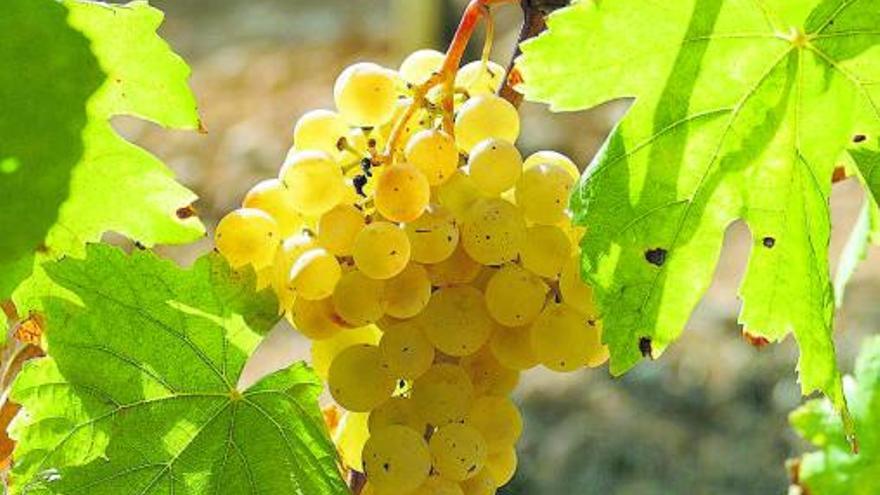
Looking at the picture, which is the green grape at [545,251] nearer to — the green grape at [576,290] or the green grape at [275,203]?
the green grape at [576,290]

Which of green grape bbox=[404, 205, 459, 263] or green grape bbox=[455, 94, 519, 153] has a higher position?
green grape bbox=[455, 94, 519, 153]

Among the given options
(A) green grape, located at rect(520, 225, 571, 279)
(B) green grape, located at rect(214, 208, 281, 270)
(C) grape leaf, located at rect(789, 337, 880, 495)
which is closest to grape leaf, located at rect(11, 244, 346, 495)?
(B) green grape, located at rect(214, 208, 281, 270)

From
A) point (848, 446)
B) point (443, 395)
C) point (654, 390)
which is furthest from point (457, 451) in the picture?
point (654, 390)

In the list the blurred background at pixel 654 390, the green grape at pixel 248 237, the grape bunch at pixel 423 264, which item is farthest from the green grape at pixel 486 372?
the blurred background at pixel 654 390

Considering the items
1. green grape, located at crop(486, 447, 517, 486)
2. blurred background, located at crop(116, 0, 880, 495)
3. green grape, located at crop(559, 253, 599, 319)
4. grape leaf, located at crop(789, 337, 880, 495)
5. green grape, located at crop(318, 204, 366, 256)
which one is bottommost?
blurred background, located at crop(116, 0, 880, 495)

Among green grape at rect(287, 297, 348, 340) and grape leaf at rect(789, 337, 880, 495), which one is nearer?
green grape at rect(287, 297, 348, 340)

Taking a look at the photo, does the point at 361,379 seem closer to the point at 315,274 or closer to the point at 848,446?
the point at 315,274

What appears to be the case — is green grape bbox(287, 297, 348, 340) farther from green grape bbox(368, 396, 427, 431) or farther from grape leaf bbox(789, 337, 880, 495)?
grape leaf bbox(789, 337, 880, 495)
